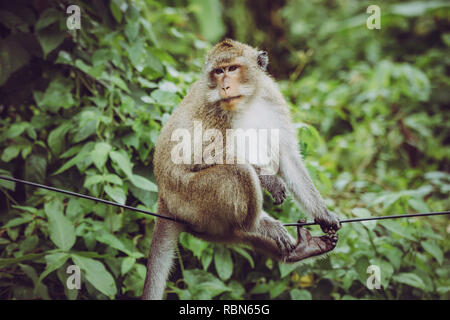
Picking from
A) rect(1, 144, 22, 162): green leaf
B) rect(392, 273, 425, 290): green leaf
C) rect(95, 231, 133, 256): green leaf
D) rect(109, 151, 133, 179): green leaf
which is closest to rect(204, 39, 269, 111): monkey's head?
rect(109, 151, 133, 179): green leaf

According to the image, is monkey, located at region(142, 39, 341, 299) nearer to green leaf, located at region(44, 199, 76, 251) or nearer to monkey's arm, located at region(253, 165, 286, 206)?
monkey's arm, located at region(253, 165, 286, 206)

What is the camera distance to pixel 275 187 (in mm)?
2602

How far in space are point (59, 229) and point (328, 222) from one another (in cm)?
159

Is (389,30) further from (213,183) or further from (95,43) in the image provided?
(213,183)

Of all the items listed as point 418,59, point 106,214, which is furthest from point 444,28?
point 106,214

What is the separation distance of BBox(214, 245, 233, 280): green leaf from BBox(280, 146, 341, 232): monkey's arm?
65 centimetres

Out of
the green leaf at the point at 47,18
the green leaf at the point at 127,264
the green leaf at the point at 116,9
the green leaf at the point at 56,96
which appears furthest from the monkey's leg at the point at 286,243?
the green leaf at the point at 47,18

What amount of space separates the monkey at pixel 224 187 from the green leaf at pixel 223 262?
415 mm

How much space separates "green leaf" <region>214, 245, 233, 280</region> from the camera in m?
2.71

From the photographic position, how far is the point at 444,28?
7.70 meters

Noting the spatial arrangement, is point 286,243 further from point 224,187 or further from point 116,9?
point 116,9

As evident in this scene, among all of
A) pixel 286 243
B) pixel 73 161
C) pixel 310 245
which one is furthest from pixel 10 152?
pixel 310 245

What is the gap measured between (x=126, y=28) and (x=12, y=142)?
1.18 metres

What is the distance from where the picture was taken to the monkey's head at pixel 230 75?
2.31 metres
